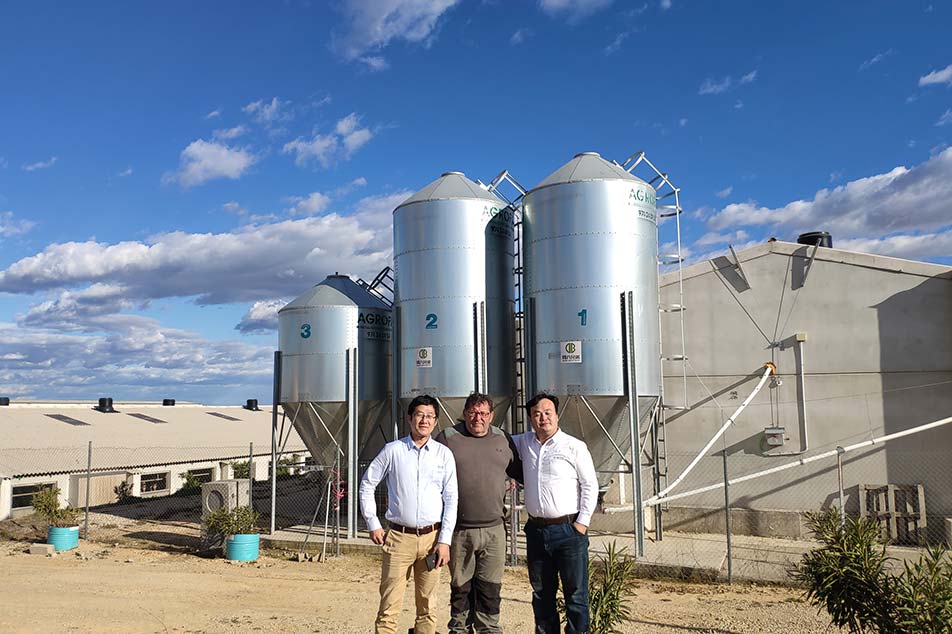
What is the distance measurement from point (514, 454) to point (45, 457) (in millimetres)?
21212

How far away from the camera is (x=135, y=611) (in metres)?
9.91

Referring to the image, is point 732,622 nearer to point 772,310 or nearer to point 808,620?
point 808,620

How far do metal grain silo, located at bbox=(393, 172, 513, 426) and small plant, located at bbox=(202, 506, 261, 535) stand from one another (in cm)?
375

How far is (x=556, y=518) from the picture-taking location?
6.12 meters

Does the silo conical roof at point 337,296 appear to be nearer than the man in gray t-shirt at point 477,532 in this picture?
No

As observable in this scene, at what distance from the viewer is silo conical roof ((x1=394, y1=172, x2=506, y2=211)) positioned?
15227 millimetres

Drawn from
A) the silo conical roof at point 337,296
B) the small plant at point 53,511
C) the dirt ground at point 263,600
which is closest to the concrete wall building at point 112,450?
the small plant at point 53,511

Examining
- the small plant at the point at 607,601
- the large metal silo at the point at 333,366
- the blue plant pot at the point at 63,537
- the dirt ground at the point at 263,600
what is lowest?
the dirt ground at the point at 263,600

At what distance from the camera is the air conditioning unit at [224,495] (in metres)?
15.2

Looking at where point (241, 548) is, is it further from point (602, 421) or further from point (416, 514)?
point (416, 514)

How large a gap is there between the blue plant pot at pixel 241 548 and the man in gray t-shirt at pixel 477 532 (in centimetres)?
882

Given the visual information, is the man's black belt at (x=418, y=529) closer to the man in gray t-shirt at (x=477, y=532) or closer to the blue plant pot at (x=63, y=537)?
the man in gray t-shirt at (x=477, y=532)

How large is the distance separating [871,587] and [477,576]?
3.74 metres

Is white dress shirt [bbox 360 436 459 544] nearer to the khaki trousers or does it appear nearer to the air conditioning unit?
the khaki trousers
